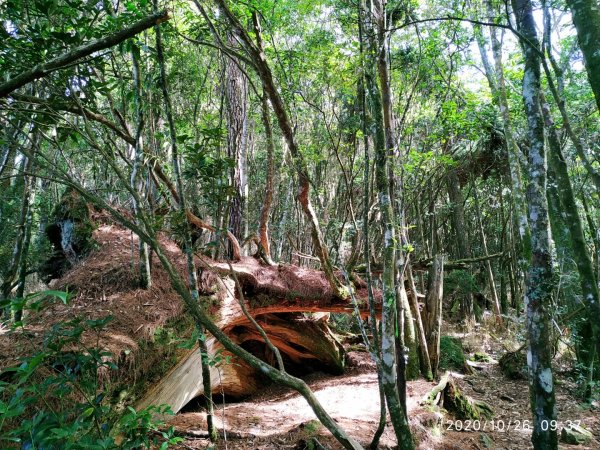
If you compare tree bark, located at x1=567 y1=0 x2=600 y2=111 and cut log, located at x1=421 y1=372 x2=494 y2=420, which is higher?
tree bark, located at x1=567 y1=0 x2=600 y2=111

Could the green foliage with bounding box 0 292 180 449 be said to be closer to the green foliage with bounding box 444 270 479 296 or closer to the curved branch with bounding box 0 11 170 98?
the curved branch with bounding box 0 11 170 98

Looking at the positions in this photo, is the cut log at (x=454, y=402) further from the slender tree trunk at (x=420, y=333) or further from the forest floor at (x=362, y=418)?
the slender tree trunk at (x=420, y=333)

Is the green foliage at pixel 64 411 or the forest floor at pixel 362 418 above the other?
the green foliage at pixel 64 411

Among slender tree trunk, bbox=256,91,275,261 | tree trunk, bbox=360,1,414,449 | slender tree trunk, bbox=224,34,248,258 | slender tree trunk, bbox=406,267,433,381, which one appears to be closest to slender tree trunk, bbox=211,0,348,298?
slender tree trunk, bbox=256,91,275,261

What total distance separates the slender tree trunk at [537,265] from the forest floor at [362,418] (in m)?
1.50

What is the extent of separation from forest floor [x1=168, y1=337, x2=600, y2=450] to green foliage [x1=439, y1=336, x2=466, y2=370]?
1.62 ft

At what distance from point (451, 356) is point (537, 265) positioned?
238 inches

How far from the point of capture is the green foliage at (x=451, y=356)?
348 inches

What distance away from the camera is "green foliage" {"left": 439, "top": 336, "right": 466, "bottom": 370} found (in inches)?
348

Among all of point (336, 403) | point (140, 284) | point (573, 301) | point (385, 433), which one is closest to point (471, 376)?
point (573, 301)

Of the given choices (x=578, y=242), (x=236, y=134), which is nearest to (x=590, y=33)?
(x=578, y=242)

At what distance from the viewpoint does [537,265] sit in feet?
12.9

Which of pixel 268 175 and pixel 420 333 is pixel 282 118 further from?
pixel 420 333

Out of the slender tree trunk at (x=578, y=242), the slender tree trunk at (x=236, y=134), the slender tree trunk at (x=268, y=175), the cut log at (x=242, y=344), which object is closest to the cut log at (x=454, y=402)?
the slender tree trunk at (x=578, y=242)
